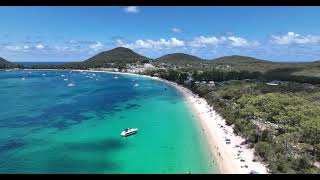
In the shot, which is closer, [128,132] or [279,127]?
[279,127]

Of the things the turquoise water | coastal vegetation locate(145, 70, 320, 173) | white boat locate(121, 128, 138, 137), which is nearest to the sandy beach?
coastal vegetation locate(145, 70, 320, 173)

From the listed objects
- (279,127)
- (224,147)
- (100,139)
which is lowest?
(100,139)

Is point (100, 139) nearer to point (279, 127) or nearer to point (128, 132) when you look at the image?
point (128, 132)

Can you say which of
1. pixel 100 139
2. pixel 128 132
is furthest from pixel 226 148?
pixel 100 139

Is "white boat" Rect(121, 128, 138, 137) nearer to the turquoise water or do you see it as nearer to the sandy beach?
the turquoise water

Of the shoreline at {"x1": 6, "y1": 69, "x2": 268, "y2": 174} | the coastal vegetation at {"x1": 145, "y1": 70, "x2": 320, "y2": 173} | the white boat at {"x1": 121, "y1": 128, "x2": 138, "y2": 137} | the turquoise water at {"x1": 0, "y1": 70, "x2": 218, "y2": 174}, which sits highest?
the coastal vegetation at {"x1": 145, "y1": 70, "x2": 320, "y2": 173}

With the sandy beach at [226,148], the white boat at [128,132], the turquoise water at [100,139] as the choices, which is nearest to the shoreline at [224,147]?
the sandy beach at [226,148]

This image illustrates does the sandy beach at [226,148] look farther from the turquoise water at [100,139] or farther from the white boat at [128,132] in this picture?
the white boat at [128,132]
